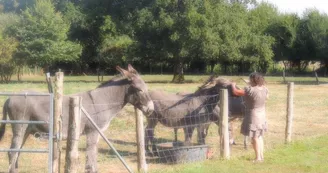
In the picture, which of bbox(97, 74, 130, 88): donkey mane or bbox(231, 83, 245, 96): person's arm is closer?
bbox(97, 74, 130, 88): donkey mane

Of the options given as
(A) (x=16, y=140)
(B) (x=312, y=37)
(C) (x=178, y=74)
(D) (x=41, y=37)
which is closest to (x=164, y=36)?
(C) (x=178, y=74)

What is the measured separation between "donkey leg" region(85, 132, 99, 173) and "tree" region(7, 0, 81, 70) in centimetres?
4137

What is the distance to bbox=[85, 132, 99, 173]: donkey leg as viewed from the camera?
382 inches

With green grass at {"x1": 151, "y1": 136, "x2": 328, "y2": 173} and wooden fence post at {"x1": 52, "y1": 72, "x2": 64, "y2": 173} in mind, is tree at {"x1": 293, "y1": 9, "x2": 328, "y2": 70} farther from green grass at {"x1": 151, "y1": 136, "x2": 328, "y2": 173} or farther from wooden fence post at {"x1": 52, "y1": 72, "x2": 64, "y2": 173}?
wooden fence post at {"x1": 52, "y1": 72, "x2": 64, "y2": 173}

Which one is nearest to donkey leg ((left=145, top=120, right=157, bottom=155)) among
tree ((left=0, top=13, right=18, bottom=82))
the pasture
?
the pasture

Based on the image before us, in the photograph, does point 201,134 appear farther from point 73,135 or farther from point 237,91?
point 73,135

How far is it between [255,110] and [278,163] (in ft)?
4.00

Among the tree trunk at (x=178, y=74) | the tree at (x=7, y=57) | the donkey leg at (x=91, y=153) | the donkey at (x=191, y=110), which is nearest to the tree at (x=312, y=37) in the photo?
the tree trunk at (x=178, y=74)

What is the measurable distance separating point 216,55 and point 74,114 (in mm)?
39056

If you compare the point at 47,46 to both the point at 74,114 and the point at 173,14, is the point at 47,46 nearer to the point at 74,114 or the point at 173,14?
the point at 173,14

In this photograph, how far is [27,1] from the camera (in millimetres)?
86188

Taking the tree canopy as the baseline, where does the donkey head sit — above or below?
below

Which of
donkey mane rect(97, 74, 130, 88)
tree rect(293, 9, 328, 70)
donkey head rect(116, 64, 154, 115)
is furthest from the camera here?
tree rect(293, 9, 328, 70)

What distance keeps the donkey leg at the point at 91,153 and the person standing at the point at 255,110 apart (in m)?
3.37
